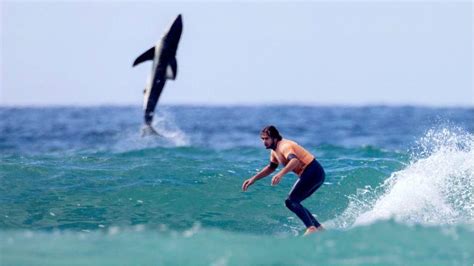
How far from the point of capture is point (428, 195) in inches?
672

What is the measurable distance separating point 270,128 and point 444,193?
193 inches

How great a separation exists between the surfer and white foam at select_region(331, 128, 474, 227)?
1.52 meters

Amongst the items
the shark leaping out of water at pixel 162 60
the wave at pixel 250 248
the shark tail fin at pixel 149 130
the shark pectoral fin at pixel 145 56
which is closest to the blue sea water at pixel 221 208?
the wave at pixel 250 248

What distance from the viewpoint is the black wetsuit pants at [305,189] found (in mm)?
14680

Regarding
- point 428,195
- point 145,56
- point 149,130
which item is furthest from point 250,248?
point 149,130

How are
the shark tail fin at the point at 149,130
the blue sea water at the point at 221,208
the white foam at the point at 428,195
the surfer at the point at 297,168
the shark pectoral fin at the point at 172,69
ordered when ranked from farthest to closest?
the shark tail fin at the point at 149,130 < the shark pectoral fin at the point at 172,69 < the white foam at the point at 428,195 < the surfer at the point at 297,168 < the blue sea water at the point at 221,208

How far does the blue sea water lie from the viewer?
11836mm

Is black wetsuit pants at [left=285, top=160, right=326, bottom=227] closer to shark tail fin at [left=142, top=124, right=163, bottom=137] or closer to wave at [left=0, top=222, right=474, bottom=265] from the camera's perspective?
wave at [left=0, top=222, right=474, bottom=265]

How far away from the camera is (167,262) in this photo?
11.7m

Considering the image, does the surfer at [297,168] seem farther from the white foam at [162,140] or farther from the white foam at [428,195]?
the white foam at [162,140]

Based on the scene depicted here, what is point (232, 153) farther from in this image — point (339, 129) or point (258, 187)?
point (339, 129)

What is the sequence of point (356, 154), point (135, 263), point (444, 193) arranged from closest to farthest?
point (135, 263)
point (444, 193)
point (356, 154)

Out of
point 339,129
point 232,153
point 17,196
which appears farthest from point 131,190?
point 339,129

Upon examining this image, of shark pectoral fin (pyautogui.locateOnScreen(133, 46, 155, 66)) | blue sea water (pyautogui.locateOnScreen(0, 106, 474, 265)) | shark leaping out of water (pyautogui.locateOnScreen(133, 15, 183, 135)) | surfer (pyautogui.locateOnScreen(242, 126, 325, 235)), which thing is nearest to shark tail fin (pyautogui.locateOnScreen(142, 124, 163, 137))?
shark leaping out of water (pyautogui.locateOnScreen(133, 15, 183, 135))
